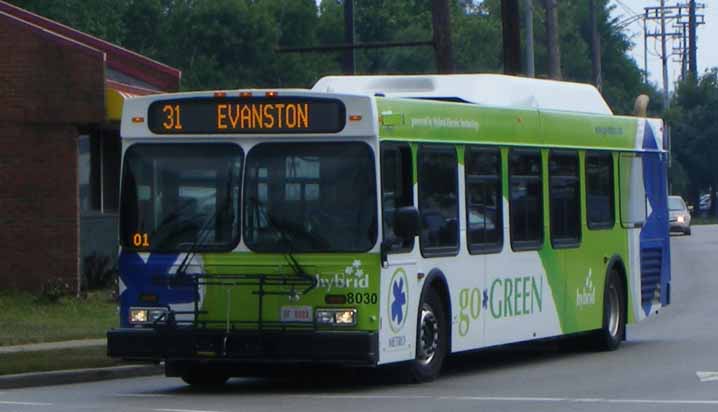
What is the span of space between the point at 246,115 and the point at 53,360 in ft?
14.9

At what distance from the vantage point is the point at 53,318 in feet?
80.3

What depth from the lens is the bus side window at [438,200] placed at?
50.9 feet

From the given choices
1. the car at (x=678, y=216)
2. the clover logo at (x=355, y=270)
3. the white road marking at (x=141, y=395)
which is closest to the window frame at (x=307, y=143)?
the clover logo at (x=355, y=270)

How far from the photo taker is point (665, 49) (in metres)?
108

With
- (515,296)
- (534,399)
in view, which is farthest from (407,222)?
(515,296)

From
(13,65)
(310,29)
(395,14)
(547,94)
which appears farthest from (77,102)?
(395,14)

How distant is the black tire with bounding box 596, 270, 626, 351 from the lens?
2006cm

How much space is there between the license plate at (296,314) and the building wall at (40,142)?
12.8 m

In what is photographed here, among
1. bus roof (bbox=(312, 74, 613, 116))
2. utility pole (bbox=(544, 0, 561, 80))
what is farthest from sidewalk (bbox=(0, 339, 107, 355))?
utility pole (bbox=(544, 0, 561, 80))

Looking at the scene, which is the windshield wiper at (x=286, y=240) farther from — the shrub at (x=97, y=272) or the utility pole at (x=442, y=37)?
the shrub at (x=97, y=272)

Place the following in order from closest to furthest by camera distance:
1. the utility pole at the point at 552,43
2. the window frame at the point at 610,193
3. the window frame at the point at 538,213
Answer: the window frame at the point at 538,213, the window frame at the point at 610,193, the utility pole at the point at 552,43

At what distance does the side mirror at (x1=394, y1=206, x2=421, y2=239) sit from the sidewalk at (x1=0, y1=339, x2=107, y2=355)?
20.4ft

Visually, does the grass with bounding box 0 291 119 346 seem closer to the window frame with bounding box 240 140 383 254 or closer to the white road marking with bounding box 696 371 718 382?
the window frame with bounding box 240 140 383 254

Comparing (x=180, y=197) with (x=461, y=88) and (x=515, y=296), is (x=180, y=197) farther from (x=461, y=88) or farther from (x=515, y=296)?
(x=515, y=296)
